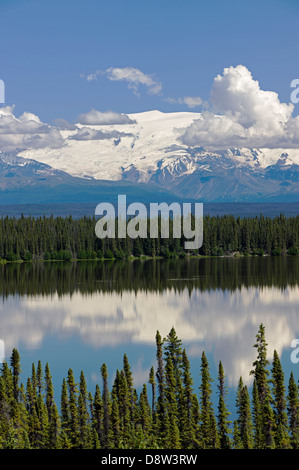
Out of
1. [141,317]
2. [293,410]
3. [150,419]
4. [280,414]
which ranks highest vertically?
[141,317]

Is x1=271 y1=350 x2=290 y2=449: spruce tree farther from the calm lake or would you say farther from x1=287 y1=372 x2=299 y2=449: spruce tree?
the calm lake

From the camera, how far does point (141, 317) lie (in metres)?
82.8

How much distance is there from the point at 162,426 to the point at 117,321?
38.5 metres

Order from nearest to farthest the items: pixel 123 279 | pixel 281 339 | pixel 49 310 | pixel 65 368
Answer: pixel 65 368
pixel 281 339
pixel 49 310
pixel 123 279

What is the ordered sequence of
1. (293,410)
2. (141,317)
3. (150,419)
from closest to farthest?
(293,410) < (150,419) < (141,317)

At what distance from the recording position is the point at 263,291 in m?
104

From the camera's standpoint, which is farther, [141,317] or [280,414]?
[141,317]

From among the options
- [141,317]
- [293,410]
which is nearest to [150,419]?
[293,410]

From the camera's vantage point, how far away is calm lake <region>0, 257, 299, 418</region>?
60125 mm

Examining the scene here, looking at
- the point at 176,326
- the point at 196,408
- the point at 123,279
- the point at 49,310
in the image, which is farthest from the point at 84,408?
the point at 123,279

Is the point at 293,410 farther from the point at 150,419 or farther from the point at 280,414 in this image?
the point at 150,419

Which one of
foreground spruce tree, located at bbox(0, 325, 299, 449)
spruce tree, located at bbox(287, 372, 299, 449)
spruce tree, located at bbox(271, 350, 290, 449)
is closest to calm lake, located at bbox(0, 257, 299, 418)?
foreground spruce tree, located at bbox(0, 325, 299, 449)

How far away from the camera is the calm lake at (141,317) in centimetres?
6012
